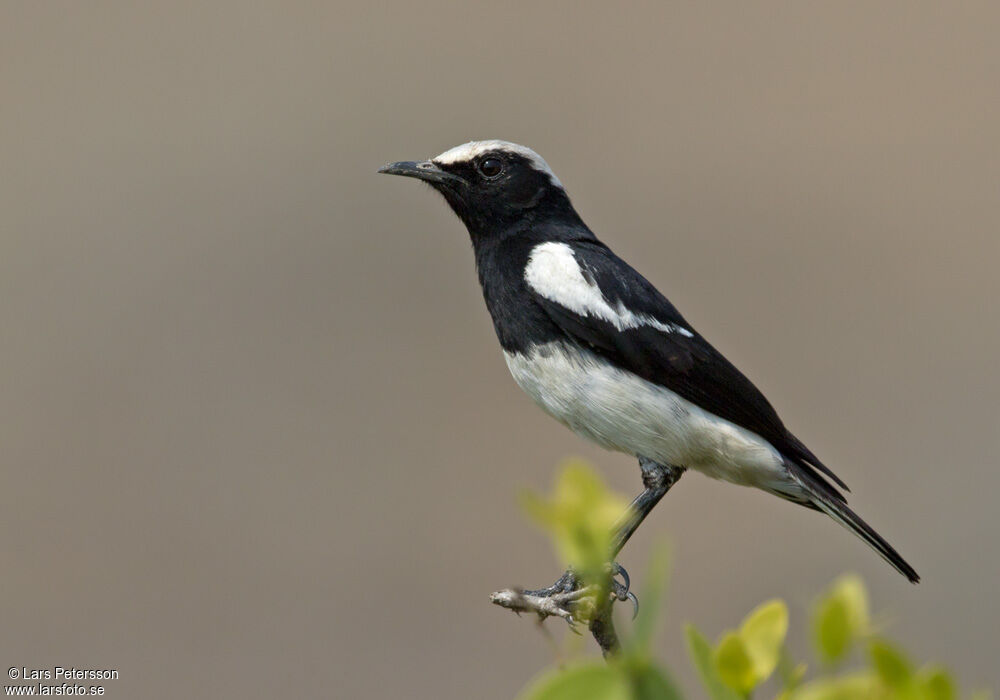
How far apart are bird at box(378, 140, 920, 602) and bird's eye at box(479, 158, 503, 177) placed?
0.40 m

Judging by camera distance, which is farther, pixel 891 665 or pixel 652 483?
pixel 652 483

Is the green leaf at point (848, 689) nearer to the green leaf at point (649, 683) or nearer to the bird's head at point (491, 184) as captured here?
the green leaf at point (649, 683)

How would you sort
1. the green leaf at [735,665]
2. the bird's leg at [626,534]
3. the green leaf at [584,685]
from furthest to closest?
the bird's leg at [626,534]
the green leaf at [735,665]
the green leaf at [584,685]

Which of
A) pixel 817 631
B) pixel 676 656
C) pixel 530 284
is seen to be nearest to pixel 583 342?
pixel 530 284

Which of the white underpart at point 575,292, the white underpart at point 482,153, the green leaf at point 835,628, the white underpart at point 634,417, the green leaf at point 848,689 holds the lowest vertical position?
the white underpart at point 634,417

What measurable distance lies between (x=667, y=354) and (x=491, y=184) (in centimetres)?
114

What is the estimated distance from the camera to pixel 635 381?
14.5 ft

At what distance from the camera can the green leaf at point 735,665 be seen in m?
1.15

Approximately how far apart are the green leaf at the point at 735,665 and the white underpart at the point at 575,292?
321cm

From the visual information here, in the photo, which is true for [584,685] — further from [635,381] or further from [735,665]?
[635,381]

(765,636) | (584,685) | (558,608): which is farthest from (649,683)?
(558,608)

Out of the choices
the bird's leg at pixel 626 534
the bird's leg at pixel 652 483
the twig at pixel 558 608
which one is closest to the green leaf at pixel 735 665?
the twig at pixel 558 608

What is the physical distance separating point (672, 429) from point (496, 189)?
1.33 m

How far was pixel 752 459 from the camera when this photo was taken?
14.8 ft
